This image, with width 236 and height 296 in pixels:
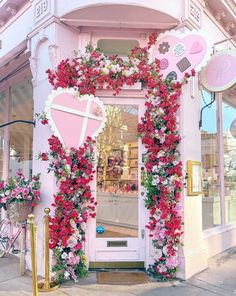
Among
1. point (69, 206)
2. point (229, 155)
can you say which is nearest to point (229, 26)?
point (229, 155)

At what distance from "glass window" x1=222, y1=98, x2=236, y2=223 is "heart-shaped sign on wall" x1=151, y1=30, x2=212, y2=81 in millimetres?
2479

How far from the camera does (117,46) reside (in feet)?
16.4

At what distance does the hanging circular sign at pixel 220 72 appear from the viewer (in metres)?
4.46

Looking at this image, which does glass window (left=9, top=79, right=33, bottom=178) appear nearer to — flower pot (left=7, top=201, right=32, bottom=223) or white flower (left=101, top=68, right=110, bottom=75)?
flower pot (left=7, top=201, right=32, bottom=223)

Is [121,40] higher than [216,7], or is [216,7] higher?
[216,7]

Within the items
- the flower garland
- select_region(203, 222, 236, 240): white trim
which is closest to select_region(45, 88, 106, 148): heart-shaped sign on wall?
the flower garland

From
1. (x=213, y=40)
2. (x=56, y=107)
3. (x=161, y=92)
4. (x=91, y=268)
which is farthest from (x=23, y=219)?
(x=213, y=40)

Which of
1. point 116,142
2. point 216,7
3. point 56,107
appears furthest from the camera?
point 216,7

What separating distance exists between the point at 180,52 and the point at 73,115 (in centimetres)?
183

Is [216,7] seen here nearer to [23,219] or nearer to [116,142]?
[116,142]

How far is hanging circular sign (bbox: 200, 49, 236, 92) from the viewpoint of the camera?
4461 millimetres

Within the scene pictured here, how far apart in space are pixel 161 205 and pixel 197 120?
1.53 metres

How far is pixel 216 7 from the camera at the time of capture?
551cm

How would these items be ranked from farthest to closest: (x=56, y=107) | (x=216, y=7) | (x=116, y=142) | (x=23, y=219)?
(x=216, y=7), (x=116, y=142), (x=23, y=219), (x=56, y=107)
